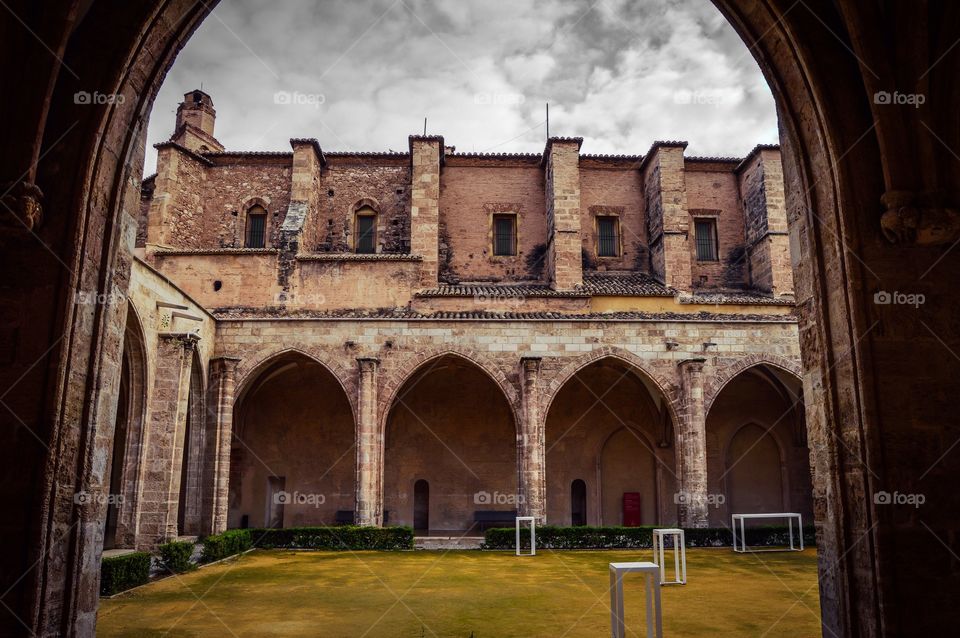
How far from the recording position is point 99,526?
468cm

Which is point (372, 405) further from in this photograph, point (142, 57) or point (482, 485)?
point (142, 57)

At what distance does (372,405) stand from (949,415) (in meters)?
14.7

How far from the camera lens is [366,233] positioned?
23094 millimetres

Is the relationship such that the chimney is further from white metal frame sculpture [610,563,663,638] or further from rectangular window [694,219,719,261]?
white metal frame sculpture [610,563,663,638]

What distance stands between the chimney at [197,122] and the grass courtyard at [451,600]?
17.1 m

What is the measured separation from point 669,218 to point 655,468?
7.49 metres

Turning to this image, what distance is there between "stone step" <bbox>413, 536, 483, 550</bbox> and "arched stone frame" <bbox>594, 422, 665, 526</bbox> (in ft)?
13.7

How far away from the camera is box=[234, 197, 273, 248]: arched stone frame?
73.6ft

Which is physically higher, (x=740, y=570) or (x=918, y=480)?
(x=918, y=480)

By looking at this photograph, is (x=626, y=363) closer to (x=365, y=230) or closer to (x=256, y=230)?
(x=365, y=230)

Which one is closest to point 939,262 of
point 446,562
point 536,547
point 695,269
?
point 446,562

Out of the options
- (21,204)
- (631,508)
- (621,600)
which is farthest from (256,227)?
(621,600)
